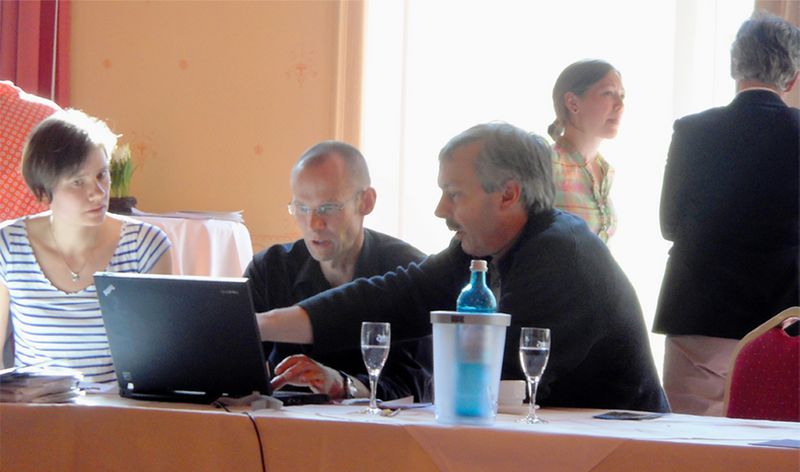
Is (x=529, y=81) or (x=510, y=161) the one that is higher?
(x=529, y=81)

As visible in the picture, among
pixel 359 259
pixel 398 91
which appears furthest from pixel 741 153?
pixel 398 91

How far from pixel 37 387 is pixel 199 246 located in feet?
7.28

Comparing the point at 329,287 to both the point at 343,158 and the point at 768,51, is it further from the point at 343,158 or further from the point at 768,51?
the point at 768,51

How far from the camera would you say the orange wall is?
14.8ft

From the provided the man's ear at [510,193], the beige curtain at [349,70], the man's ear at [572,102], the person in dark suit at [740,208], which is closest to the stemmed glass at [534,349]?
the man's ear at [510,193]

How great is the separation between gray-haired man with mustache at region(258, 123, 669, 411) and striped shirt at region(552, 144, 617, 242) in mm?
950

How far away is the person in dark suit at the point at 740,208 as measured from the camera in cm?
263

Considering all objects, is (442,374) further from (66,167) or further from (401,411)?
(66,167)

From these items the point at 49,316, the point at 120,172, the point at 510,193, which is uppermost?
the point at 510,193

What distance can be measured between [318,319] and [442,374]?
2.17 ft

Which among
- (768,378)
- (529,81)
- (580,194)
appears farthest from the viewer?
(529,81)

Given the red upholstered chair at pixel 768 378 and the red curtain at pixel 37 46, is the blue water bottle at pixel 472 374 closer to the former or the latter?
the red upholstered chair at pixel 768 378

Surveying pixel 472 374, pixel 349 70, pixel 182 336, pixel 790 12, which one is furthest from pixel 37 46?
pixel 472 374

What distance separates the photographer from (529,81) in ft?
14.2
